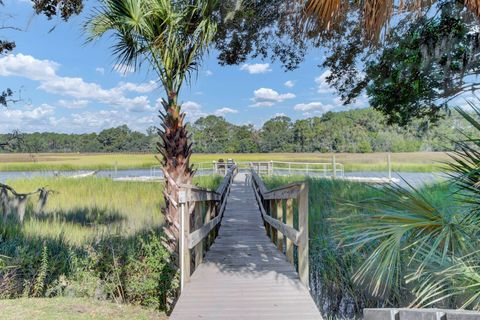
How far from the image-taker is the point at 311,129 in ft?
208

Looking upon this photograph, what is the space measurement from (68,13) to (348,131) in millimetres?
58840

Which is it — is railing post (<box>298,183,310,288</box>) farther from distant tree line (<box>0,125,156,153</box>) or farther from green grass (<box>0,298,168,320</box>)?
distant tree line (<box>0,125,156,153</box>)

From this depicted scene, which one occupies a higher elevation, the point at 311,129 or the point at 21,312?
the point at 311,129

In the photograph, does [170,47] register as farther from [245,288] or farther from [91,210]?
[91,210]

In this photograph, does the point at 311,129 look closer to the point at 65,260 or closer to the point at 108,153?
the point at 108,153

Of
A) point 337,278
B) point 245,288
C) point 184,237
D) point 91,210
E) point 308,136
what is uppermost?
point 308,136

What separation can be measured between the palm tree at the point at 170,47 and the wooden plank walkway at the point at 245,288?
0.85 m

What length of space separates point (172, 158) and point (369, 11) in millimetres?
3039

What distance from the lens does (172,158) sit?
491 cm

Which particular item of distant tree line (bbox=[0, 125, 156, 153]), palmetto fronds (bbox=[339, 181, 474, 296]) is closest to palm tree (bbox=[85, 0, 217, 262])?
palmetto fronds (bbox=[339, 181, 474, 296])

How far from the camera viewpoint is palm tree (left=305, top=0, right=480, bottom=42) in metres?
3.02

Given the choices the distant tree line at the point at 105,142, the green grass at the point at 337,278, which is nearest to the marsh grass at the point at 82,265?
the green grass at the point at 337,278

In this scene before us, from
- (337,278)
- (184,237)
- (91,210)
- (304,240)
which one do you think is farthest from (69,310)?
(91,210)

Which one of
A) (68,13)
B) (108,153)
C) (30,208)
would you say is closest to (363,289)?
(68,13)
